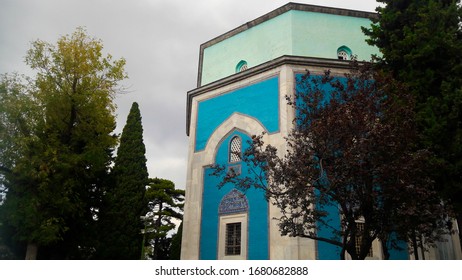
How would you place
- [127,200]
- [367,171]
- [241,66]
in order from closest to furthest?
[367,171]
[241,66]
[127,200]

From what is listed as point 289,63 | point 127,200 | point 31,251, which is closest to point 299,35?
point 289,63

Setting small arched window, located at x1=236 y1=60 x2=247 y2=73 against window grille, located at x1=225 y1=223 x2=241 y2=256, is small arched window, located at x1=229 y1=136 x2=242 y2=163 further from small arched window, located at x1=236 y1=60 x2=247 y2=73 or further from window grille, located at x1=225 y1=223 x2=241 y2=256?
small arched window, located at x1=236 y1=60 x2=247 y2=73

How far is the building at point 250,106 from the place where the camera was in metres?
13.2

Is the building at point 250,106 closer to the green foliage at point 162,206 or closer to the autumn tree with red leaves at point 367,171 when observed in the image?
the autumn tree with red leaves at point 367,171

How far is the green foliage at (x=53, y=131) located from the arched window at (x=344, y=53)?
26.4 ft

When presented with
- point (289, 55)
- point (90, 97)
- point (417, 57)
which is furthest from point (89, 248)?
→ point (417, 57)

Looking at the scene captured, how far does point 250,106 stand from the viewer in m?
14.7

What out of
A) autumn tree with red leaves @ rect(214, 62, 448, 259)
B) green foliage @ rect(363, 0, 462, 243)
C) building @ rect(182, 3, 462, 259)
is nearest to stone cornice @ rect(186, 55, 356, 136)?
building @ rect(182, 3, 462, 259)

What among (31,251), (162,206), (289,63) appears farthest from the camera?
(162,206)

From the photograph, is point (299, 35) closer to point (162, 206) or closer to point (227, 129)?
point (227, 129)

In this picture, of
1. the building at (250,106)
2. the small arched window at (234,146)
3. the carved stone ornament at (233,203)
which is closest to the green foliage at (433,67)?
the building at (250,106)

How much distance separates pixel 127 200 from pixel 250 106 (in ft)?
28.5

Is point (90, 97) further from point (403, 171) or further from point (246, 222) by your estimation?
point (403, 171)

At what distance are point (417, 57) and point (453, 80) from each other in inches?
39.2
